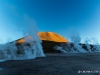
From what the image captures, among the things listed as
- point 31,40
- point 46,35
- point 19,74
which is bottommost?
point 19,74

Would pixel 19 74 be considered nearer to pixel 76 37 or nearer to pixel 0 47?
pixel 0 47

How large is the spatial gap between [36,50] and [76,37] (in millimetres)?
60836

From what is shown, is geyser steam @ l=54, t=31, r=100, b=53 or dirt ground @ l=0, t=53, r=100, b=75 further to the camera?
geyser steam @ l=54, t=31, r=100, b=53

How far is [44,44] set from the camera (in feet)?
393

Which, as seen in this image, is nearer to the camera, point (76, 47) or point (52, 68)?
point (52, 68)

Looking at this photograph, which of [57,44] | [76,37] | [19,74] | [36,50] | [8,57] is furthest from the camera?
[57,44]

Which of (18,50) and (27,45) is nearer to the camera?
(18,50)

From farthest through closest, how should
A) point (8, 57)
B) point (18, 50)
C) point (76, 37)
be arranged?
1. point (76, 37)
2. point (18, 50)
3. point (8, 57)

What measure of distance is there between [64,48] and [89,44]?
2197 cm

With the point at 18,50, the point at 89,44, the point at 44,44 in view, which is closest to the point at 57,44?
the point at 44,44

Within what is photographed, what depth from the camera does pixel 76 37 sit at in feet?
356

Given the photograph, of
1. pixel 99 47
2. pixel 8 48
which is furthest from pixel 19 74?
pixel 99 47

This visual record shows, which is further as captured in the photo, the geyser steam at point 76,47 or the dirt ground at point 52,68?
the geyser steam at point 76,47

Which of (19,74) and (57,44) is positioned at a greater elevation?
(57,44)
